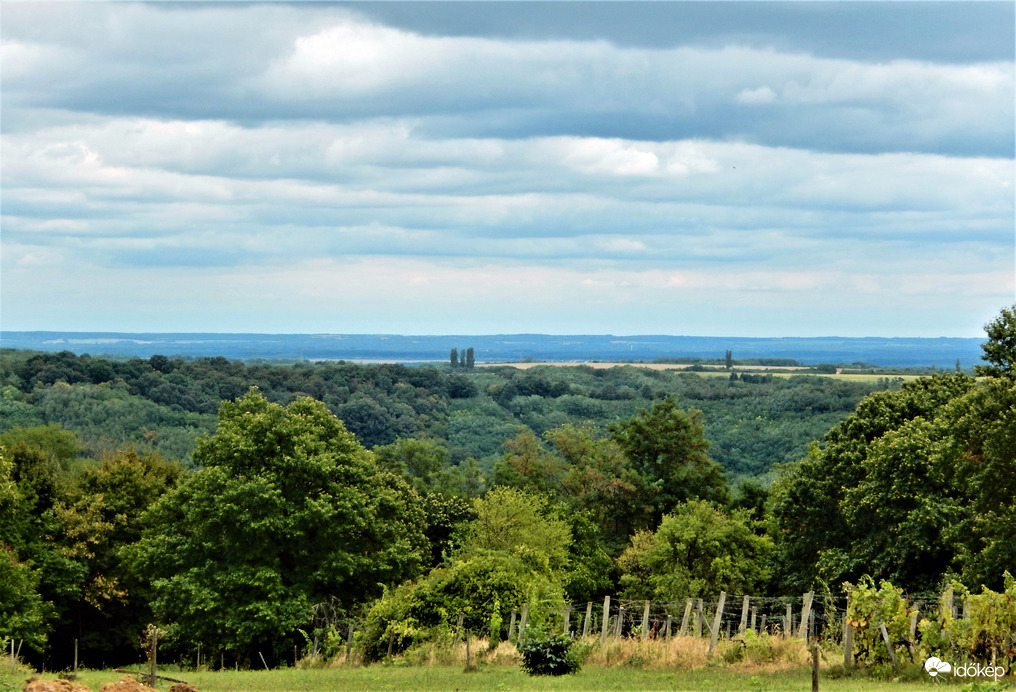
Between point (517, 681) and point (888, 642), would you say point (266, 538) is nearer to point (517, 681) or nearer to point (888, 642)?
point (517, 681)

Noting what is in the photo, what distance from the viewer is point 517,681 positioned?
25.1 meters

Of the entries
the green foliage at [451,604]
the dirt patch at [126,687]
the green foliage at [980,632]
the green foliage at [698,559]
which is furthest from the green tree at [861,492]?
the dirt patch at [126,687]

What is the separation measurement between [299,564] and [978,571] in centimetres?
2535

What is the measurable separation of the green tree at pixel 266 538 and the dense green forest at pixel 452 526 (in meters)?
0.10

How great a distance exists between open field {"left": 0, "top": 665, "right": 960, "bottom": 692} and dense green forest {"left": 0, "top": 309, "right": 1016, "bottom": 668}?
195 inches

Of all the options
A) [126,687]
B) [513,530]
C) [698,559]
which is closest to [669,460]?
[698,559]

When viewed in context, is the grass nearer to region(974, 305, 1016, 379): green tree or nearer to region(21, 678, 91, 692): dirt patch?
region(21, 678, 91, 692): dirt patch

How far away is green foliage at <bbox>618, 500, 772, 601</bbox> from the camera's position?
52.9 metres

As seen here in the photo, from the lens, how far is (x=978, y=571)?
36.1 metres

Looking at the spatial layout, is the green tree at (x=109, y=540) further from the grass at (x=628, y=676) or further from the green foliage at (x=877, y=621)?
the green foliage at (x=877, y=621)

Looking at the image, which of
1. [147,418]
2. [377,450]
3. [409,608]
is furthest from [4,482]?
[147,418]

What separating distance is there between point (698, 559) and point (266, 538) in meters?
21.0

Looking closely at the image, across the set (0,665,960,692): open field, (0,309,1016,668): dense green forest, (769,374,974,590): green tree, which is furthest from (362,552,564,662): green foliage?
(769,374,974,590): green tree

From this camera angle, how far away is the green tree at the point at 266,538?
145 feet
